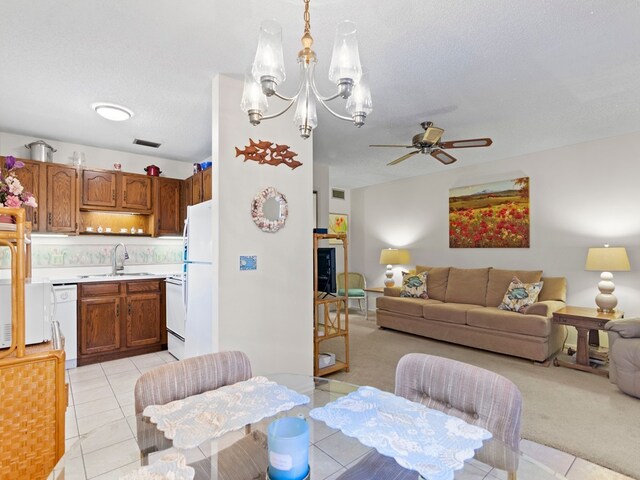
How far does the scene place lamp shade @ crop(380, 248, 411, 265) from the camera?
592cm

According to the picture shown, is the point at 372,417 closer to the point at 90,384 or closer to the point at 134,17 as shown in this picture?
the point at 134,17

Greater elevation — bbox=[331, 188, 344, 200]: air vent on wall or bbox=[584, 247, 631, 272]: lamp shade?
bbox=[331, 188, 344, 200]: air vent on wall

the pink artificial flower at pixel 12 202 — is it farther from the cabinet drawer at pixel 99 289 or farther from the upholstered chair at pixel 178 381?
the cabinet drawer at pixel 99 289

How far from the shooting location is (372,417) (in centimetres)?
119

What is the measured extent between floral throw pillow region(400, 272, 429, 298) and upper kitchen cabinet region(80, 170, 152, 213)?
12.9 feet

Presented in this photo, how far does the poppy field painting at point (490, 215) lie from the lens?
4691 millimetres

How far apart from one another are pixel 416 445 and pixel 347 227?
6.22m

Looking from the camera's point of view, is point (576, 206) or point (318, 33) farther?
point (576, 206)

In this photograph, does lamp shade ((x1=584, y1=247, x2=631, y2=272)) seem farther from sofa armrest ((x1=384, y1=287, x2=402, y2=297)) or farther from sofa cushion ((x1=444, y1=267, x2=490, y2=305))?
sofa armrest ((x1=384, y1=287, x2=402, y2=297))

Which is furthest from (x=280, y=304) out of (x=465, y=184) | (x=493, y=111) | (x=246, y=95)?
(x=465, y=184)

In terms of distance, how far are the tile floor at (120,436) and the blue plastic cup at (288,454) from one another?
0.34m

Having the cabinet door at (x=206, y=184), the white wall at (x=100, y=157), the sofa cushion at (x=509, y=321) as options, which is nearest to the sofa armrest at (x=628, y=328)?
the sofa cushion at (x=509, y=321)

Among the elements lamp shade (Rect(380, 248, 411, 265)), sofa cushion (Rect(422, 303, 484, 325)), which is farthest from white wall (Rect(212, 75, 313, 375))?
lamp shade (Rect(380, 248, 411, 265))

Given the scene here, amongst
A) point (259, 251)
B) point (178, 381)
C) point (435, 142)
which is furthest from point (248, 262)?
point (435, 142)
